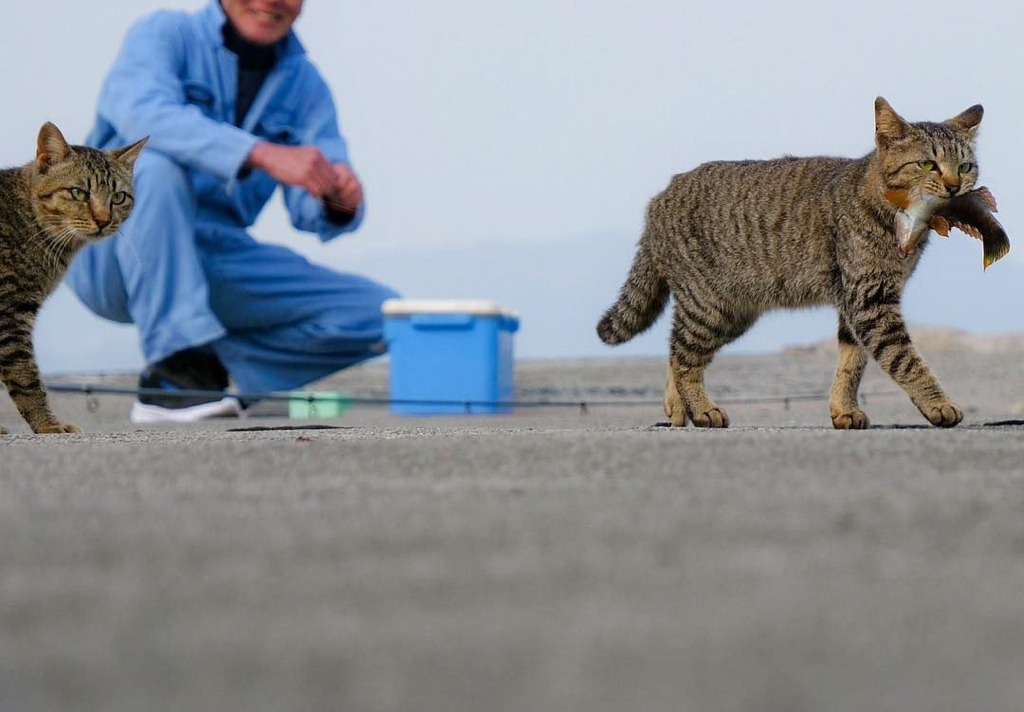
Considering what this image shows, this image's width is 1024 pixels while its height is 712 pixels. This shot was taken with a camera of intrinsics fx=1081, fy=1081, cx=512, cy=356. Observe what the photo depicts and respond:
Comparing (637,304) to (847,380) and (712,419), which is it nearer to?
(712,419)

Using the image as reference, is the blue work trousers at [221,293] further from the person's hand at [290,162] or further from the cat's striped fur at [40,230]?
the cat's striped fur at [40,230]

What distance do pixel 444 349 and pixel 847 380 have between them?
2317 mm

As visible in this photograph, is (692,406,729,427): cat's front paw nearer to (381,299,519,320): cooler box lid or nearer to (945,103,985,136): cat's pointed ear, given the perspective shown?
(945,103,985,136): cat's pointed ear

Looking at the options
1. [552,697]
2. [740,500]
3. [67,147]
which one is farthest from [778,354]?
[552,697]

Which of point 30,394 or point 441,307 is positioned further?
point 441,307

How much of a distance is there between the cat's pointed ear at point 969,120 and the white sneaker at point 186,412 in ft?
8.29

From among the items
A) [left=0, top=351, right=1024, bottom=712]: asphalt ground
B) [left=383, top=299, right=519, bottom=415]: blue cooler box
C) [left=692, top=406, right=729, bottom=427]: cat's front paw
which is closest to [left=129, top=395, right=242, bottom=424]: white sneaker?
[left=383, top=299, right=519, bottom=415]: blue cooler box

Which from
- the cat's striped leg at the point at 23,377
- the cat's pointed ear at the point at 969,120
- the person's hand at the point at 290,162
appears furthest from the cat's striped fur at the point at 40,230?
the cat's pointed ear at the point at 969,120

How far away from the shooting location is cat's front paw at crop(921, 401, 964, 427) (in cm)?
213

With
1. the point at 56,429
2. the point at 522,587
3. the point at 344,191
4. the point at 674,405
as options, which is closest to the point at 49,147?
the point at 56,429

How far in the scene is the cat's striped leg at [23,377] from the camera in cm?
254

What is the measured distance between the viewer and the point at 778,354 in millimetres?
8297

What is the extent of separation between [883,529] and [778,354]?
7.65m

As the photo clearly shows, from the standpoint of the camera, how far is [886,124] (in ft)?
7.78
